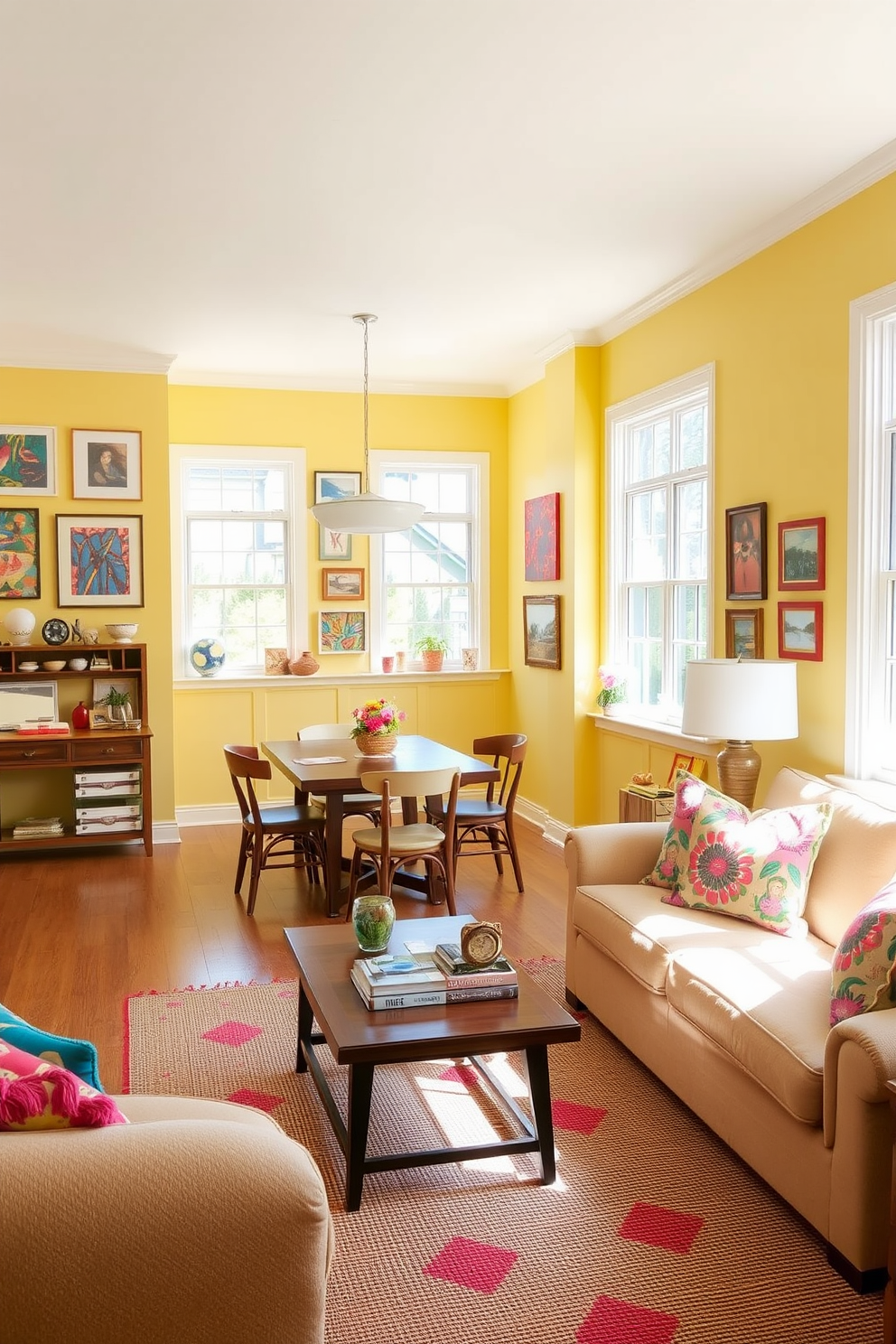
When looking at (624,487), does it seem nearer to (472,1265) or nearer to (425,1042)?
(425,1042)

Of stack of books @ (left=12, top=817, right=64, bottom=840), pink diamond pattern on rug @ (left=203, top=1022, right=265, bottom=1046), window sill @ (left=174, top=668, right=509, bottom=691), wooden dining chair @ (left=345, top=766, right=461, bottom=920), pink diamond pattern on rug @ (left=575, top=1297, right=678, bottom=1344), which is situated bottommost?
pink diamond pattern on rug @ (left=575, top=1297, right=678, bottom=1344)

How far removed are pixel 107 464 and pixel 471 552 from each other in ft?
9.06

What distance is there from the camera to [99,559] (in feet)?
22.2

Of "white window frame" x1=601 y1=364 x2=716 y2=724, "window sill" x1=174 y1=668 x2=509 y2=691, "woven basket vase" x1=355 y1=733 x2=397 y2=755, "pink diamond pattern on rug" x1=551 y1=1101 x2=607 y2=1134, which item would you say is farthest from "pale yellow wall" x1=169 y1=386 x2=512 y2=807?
"pink diamond pattern on rug" x1=551 y1=1101 x2=607 y2=1134

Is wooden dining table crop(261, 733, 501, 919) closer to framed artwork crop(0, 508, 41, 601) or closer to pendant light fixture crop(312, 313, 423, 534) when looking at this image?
pendant light fixture crop(312, 313, 423, 534)

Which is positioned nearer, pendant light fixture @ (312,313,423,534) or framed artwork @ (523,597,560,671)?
pendant light fixture @ (312,313,423,534)

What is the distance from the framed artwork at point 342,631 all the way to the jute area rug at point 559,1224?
442cm

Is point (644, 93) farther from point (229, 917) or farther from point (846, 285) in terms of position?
point (229, 917)

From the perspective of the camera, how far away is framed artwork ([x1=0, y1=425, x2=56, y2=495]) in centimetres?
657

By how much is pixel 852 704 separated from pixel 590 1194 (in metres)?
2.16

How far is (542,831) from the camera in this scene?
712 cm

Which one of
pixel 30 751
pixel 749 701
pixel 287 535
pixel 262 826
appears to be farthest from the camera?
pixel 287 535

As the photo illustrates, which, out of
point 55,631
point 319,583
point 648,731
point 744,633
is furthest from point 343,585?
point 744,633

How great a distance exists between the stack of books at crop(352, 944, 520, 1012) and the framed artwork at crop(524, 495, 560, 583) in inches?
165
